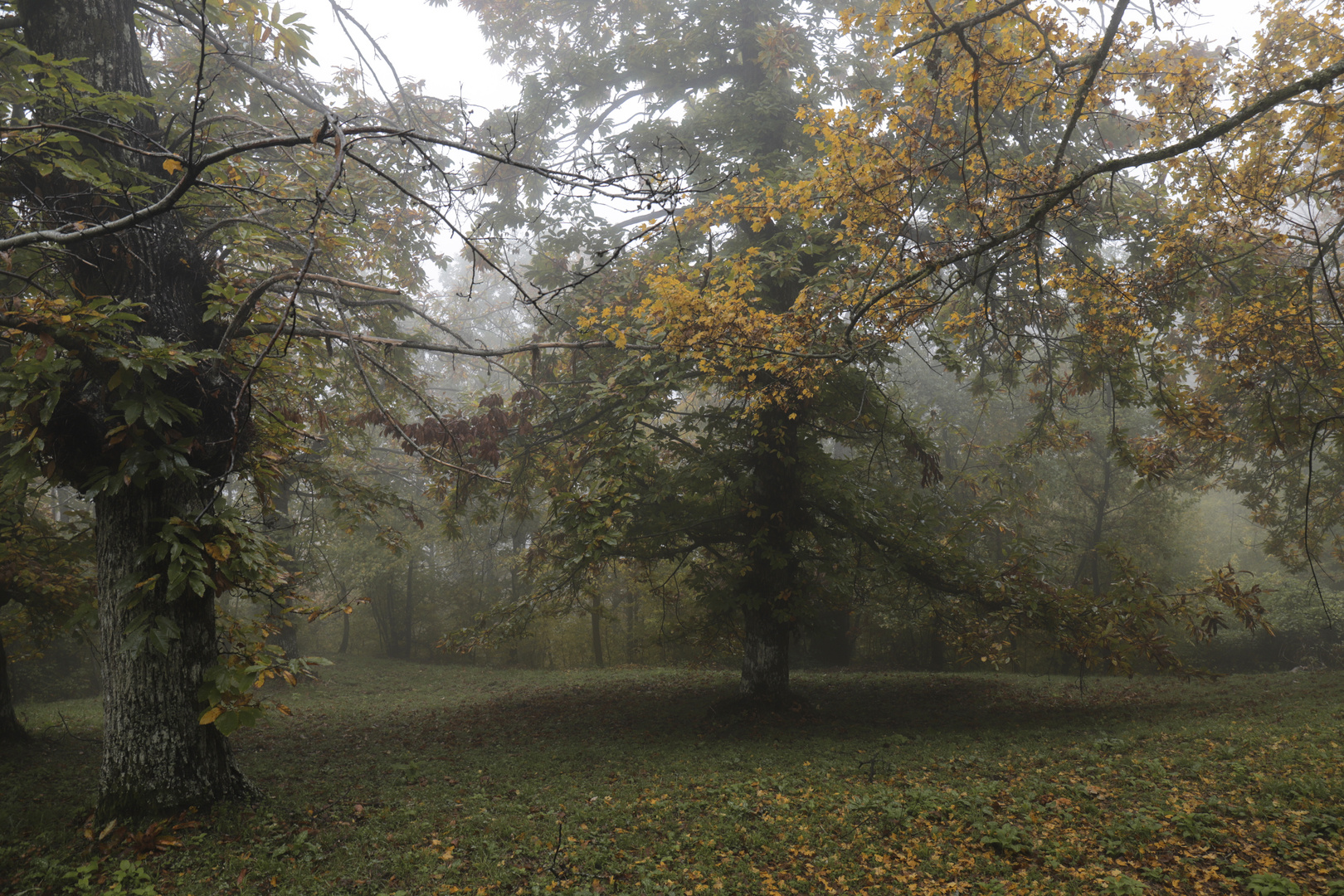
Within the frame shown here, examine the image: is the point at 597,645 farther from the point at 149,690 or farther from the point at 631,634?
the point at 149,690

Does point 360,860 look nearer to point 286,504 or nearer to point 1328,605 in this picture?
point 286,504

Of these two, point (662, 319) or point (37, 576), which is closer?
point (662, 319)

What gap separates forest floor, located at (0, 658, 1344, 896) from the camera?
4.28 m

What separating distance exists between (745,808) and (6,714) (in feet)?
25.9

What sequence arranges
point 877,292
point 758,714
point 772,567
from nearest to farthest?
point 877,292 < point 772,567 < point 758,714

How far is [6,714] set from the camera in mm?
7059

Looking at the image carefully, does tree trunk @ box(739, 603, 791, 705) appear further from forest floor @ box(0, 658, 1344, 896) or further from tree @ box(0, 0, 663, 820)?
tree @ box(0, 0, 663, 820)

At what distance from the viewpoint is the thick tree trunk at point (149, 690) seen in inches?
190

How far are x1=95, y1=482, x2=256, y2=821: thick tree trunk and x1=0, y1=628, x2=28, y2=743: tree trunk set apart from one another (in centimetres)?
339

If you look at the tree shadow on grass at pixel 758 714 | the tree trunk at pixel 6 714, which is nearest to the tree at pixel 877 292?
the tree shadow on grass at pixel 758 714

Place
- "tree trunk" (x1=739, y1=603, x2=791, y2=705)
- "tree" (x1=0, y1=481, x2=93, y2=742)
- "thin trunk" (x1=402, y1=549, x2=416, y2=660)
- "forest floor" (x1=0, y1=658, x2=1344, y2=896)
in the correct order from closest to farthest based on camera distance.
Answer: "forest floor" (x1=0, y1=658, x2=1344, y2=896), "tree" (x1=0, y1=481, x2=93, y2=742), "tree trunk" (x1=739, y1=603, x2=791, y2=705), "thin trunk" (x1=402, y1=549, x2=416, y2=660)

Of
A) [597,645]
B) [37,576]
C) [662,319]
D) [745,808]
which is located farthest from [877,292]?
[597,645]

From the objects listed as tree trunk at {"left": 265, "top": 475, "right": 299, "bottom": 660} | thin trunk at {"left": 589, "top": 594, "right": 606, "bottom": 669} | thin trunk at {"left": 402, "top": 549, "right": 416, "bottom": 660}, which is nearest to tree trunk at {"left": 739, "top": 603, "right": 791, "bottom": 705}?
tree trunk at {"left": 265, "top": 475, "right": 299, "bottom": 660}

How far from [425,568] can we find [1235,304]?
2041cm
